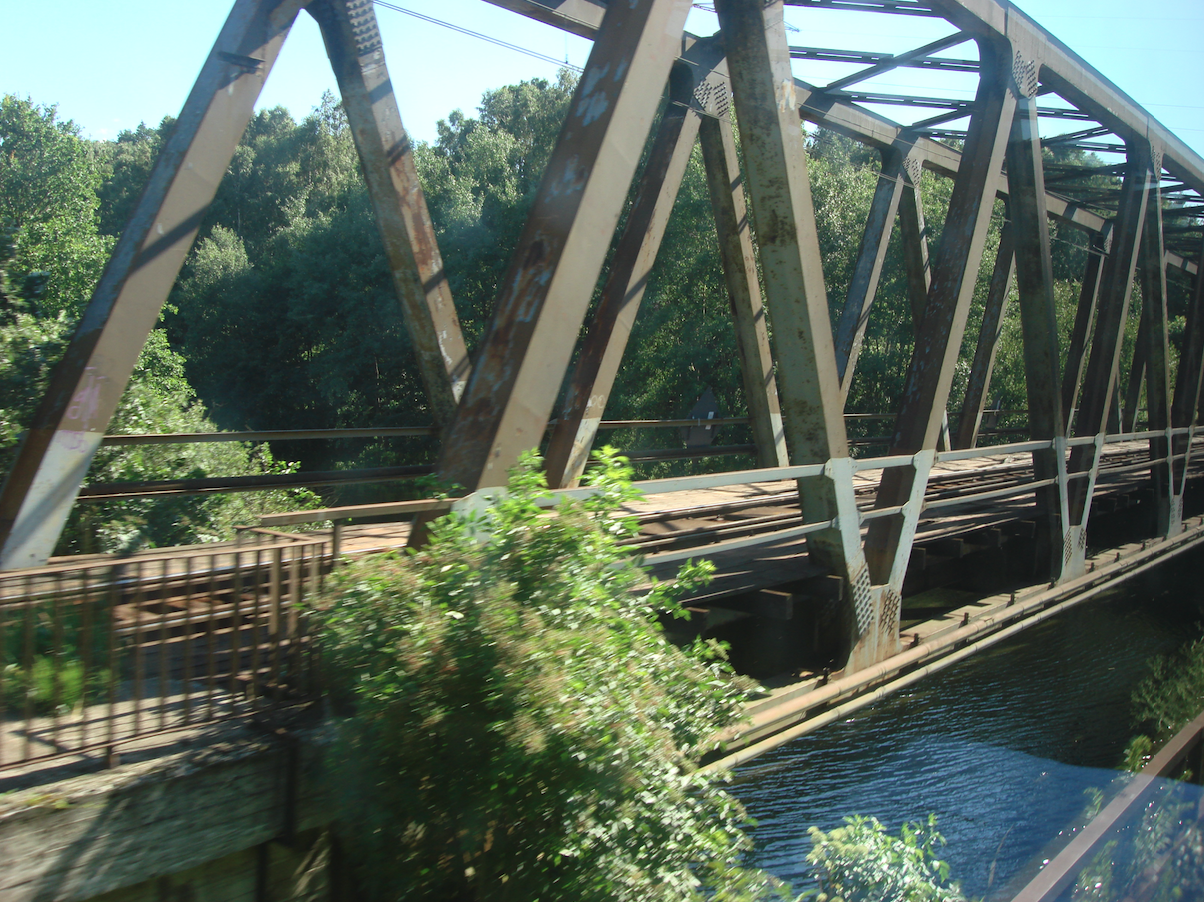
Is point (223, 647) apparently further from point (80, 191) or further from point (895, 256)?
point (80, 191)

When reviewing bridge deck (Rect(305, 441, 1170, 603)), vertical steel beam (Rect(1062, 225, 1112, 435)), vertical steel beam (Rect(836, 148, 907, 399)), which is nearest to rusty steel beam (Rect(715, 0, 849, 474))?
bridge deck (Rect(305, 441, 1170, 603))

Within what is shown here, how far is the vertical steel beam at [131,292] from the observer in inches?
158

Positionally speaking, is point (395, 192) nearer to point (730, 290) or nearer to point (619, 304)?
point (619, 304)

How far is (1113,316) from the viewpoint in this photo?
9.30m

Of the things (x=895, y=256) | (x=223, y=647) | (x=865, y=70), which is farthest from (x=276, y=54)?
(x=895, y=256)

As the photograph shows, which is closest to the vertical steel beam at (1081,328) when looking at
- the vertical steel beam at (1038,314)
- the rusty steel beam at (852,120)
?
the vertical steel beam at (1038,314)

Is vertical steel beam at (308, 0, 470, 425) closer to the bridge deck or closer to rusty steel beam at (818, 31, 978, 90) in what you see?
the bridge deck

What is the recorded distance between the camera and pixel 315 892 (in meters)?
3.01

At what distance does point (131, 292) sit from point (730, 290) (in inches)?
217

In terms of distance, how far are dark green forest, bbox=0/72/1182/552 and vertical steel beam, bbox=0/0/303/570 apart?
885 cm

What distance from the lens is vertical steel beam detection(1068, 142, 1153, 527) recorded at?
352 inches

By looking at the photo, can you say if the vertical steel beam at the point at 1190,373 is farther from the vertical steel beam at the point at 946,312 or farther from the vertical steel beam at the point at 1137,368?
the vertical steel beam at the point at 946,312

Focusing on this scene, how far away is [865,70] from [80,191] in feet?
102

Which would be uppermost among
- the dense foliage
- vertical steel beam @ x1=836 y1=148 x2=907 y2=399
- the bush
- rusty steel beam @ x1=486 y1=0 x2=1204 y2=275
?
rusty steel beam @ x1=486 y1=0 x2=1204 y2=275
